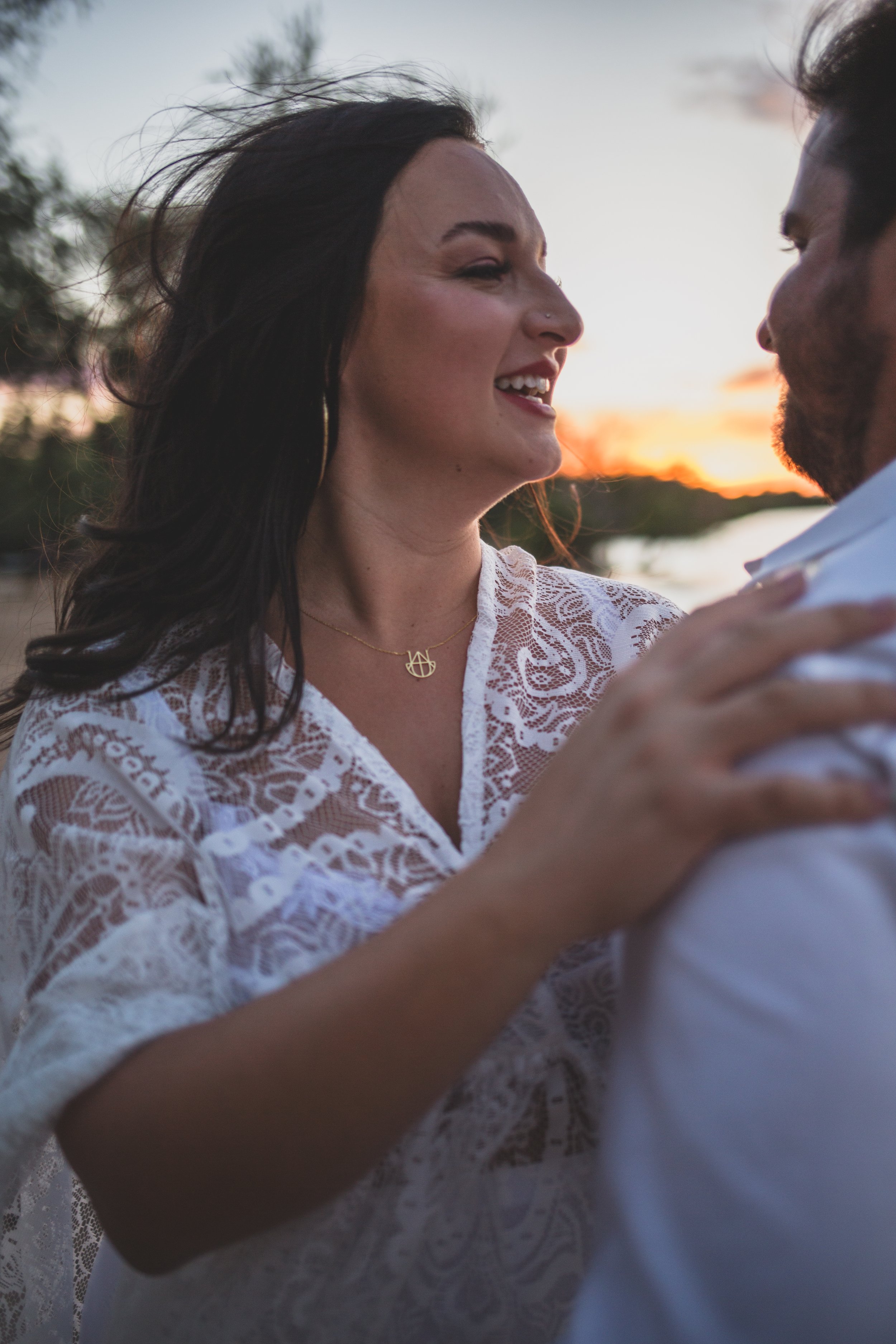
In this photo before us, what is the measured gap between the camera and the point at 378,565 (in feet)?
6.58

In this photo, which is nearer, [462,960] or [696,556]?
[462,960]

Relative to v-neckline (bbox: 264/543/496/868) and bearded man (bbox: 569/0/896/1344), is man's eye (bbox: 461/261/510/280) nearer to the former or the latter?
v-neckline (bbox: 264/543/496/868)

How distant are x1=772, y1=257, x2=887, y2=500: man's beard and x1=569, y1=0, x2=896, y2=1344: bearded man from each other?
1.31 ft

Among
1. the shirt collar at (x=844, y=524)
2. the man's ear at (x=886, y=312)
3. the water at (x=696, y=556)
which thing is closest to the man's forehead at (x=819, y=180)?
the man's ear at (x=886, y=312)

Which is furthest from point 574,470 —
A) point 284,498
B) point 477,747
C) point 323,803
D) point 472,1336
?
point 472,1336

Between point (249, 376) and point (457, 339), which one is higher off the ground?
point (457, 339)

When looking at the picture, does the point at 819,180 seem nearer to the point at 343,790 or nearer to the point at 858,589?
the point at 858,589

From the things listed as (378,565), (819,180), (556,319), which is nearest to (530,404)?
(556,319)

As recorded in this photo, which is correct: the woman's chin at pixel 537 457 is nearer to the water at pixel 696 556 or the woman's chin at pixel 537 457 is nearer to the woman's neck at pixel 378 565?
the woman's neck at pixel 378 565

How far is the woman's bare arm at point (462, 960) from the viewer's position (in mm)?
919

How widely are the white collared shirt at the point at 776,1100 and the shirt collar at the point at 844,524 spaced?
0.19m

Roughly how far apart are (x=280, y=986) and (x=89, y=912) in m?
0.29

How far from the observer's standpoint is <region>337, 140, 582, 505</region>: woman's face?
1883mm

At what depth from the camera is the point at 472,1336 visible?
4.59 ft
